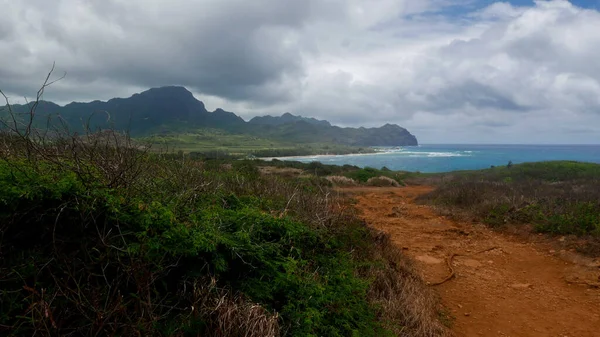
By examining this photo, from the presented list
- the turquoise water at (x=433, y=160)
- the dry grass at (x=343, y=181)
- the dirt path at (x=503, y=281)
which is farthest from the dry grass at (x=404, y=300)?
the turquoise water at (x=433, y=160)

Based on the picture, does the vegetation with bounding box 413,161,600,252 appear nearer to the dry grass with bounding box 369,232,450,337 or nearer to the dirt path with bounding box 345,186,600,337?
the dirt path with bounding box 345,186,600,337

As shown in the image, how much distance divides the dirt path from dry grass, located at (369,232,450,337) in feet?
1.46

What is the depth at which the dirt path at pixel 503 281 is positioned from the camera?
4492 mm

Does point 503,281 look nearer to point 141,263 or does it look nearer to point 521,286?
point 521,286

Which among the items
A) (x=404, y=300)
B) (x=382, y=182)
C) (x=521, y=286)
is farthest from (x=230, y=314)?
(x=382, y=182)

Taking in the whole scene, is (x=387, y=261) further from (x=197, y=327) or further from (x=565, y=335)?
(x=197, y=327)

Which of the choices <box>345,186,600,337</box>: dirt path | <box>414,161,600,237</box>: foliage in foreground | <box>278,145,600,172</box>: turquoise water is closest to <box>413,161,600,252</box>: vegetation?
<box>414,161,600,237</box>: foliage in foreground

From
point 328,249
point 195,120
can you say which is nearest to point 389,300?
point 328,249

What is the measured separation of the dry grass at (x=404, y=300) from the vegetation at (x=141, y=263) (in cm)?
3

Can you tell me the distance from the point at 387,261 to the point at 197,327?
11.9 feet

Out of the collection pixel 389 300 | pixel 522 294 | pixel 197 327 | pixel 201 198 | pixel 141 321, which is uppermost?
pixel 201 198

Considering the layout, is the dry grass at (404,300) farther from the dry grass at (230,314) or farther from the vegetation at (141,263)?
the dry grass at (230,314)

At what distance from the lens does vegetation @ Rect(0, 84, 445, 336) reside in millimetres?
2121

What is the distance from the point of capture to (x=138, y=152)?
3625 mm
